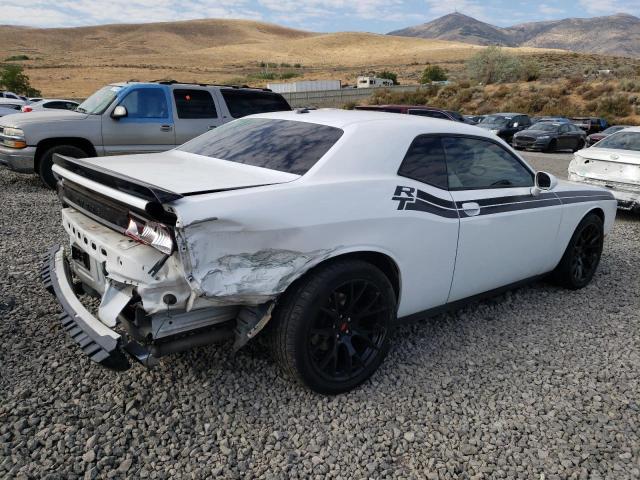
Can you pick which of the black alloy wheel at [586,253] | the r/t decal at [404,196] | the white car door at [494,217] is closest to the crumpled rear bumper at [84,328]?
the r/t decal at [404,196]

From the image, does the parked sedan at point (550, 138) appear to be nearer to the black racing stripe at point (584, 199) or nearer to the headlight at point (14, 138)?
the black racing stripe at point (584, 199)

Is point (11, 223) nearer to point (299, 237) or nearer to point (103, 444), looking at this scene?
point (103, 444)

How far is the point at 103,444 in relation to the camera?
249 cm

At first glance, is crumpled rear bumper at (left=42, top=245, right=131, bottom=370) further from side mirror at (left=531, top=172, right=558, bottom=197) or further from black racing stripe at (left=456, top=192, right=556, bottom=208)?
side mirror at (left=531, top=172, right=558, bottom=197)

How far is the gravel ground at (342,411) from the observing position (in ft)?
8.06

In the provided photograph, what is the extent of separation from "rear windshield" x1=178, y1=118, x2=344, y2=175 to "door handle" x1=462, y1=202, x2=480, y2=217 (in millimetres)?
962

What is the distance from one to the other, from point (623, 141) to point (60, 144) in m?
9.18

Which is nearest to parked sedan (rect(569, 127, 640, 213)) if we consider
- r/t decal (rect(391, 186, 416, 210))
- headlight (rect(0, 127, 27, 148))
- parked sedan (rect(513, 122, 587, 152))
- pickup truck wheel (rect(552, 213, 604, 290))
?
pickup truck wheel (rect(552, 213, 604, 290))

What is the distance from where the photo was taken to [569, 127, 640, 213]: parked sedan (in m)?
7.70

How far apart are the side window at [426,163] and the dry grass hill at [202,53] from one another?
5451 centimetres

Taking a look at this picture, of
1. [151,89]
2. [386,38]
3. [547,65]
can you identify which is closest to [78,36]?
[386,38]

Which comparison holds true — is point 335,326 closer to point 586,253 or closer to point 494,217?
point 494,217

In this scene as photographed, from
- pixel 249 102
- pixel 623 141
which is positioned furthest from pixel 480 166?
pixel 623 141

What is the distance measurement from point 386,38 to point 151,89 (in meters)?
127
